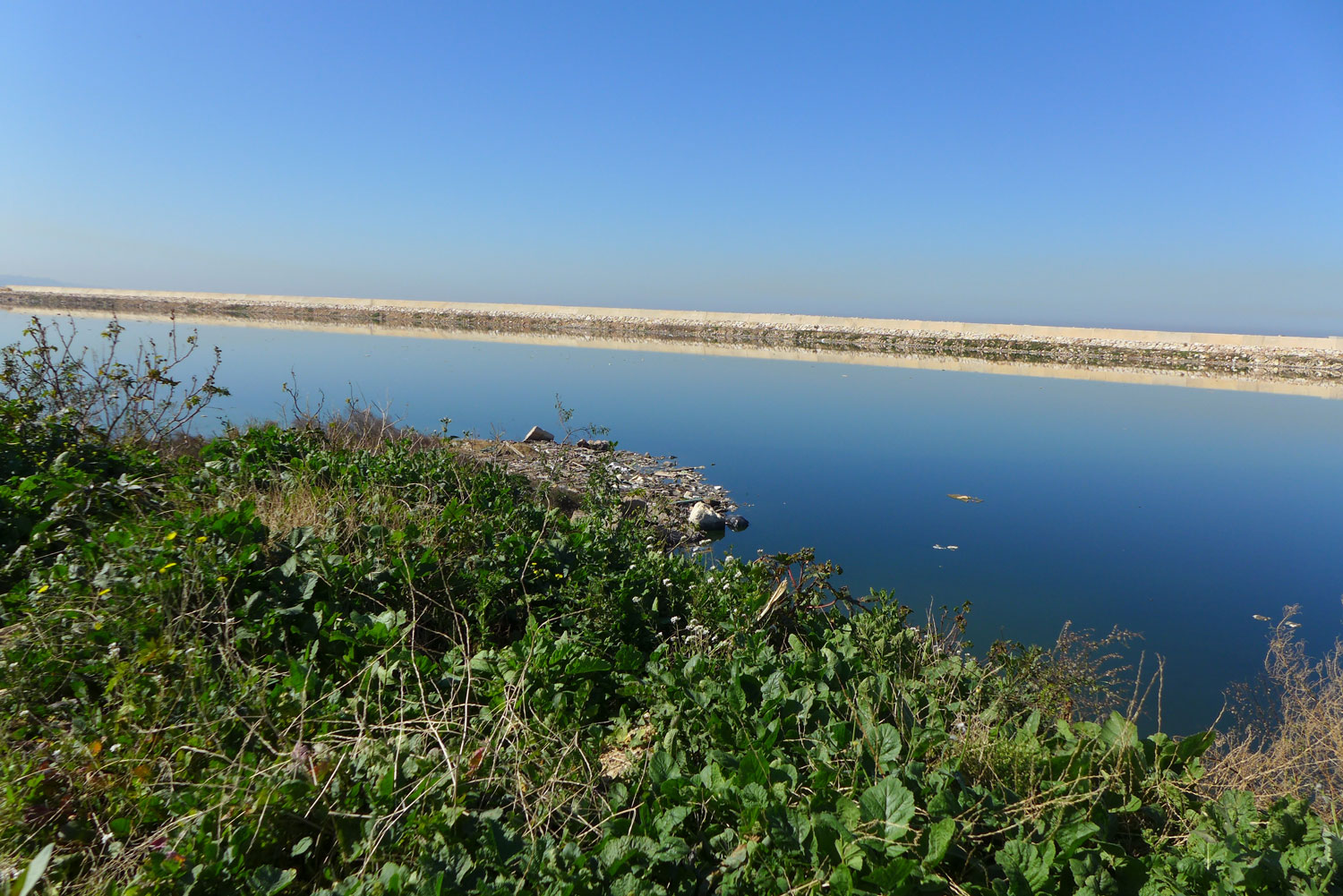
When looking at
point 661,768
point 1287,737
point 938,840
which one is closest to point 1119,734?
point 938,840

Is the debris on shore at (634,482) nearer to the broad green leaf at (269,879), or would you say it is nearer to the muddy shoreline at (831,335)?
the broad green leaf at (269,879)

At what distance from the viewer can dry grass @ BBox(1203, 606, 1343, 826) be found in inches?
110

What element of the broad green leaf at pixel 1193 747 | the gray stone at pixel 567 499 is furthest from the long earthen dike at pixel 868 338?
the broad green leaf at pixel 1193 747

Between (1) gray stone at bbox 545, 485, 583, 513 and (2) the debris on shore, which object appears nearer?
(1) gray stone at bbox 545, 485, 583, 513

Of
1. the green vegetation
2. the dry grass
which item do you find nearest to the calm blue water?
the dry grass

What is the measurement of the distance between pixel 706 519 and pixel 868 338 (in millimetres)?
42779

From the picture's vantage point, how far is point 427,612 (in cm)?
373

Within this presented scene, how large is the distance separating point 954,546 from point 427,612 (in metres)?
6.89

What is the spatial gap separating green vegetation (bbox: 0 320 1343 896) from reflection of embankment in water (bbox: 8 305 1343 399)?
28404mm

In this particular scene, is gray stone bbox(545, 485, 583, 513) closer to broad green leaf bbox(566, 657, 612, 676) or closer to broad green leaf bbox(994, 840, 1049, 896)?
broad green leaf bbox(566, 657, 612, 676)

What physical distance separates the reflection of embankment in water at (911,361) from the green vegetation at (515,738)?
2840 centimetres

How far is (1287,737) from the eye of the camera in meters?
4.22

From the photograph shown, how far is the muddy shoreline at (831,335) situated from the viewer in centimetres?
3612

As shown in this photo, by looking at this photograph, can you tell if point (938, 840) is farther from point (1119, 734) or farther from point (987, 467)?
point (987, 467)
